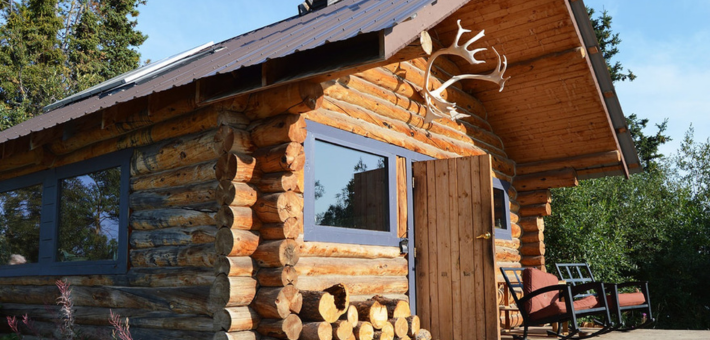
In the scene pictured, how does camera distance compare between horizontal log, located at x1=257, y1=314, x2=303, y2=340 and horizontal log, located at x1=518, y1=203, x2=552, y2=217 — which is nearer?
horizontal log, located at x1=257, y1=314, x2=303, y2=340

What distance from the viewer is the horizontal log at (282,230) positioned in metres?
5.48

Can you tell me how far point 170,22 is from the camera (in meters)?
22.4

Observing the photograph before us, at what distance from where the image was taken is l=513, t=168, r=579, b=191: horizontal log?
10859 mm

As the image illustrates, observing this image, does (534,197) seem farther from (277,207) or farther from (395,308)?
(277,207)

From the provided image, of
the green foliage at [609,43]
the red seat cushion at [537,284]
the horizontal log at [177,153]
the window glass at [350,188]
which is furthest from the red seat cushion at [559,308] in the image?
the green foliage at [609,43]

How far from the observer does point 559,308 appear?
690 centimetres

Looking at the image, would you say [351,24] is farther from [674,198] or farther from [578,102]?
[674,198]

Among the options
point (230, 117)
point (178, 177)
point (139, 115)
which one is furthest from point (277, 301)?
point (139, 115)

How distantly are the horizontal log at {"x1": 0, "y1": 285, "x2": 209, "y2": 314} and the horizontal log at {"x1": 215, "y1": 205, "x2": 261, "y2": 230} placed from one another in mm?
691

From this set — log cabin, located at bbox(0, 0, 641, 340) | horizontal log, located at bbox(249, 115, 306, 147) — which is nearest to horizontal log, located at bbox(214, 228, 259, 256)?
log cabin, located at bbox(0, 0, 641, 340)

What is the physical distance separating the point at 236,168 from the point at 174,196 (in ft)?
3.93

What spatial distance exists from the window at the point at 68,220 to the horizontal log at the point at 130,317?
0.43 m

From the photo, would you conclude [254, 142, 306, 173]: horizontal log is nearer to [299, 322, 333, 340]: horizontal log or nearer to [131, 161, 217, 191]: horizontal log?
[131, 161, 217, 191]: horizontal log

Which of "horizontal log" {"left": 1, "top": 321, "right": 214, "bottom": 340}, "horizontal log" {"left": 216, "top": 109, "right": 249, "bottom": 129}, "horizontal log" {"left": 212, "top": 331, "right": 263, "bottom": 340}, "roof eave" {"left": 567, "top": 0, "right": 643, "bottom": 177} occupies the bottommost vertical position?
"horizontal log" {"left": 1, "top": 321, "right": 214, "bottom": 340}
